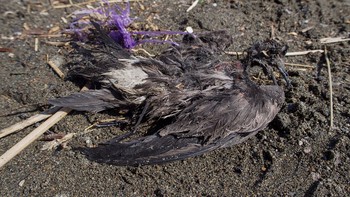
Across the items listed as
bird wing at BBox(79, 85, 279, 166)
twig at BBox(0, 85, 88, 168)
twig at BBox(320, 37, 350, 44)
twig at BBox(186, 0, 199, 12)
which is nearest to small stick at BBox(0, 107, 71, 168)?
twig at BBox(0, 85, 88, 168)

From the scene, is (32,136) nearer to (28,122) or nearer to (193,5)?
(28,122)

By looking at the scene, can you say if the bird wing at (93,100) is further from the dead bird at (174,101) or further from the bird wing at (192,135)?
the bird wing at (192,135)

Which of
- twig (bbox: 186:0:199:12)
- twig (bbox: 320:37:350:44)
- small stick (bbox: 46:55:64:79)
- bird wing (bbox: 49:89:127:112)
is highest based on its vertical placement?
twig (bbox: 320:37:350:44)

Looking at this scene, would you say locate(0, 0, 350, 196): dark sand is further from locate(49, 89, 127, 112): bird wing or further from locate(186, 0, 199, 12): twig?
locate(186, 0, 199, 12): twig

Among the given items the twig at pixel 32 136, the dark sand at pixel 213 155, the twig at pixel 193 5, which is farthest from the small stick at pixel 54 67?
the twig at pixel 193 5

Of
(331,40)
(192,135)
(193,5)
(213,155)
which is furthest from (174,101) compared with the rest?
(331,40)

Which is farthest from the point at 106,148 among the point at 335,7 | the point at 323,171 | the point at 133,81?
the point at 335,7
